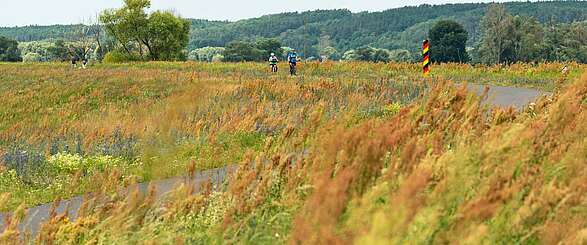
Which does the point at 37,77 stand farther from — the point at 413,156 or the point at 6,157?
the point at 413,156

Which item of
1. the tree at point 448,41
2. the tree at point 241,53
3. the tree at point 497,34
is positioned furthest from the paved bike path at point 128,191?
the tree at point 241,53

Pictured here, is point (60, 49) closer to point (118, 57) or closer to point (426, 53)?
point (118, 57)

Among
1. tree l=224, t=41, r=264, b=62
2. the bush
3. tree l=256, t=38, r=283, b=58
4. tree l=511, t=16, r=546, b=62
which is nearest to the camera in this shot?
tree l=511, t=16, r=546, b=62

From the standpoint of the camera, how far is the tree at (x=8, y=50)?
403 ft

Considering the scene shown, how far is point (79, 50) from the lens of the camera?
117938 millimetres

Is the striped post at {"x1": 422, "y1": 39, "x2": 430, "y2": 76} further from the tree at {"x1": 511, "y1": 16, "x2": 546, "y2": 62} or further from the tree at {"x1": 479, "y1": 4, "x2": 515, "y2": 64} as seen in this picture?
the tree at {"x1": 511, "y1": 16, "x2": 546, "y2": 62}

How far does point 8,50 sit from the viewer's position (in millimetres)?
123438

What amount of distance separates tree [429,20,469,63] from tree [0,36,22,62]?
267 feet

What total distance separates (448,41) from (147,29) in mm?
38135

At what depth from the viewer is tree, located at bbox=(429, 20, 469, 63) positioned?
269 feet

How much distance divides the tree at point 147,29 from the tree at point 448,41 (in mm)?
33187

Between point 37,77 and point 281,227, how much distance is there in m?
41.0

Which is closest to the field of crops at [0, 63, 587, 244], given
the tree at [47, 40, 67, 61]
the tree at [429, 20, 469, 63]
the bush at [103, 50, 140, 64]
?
the bush at [103, 50, 140, 64]

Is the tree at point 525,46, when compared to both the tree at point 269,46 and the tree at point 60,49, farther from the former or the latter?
the tree at point 60,49
